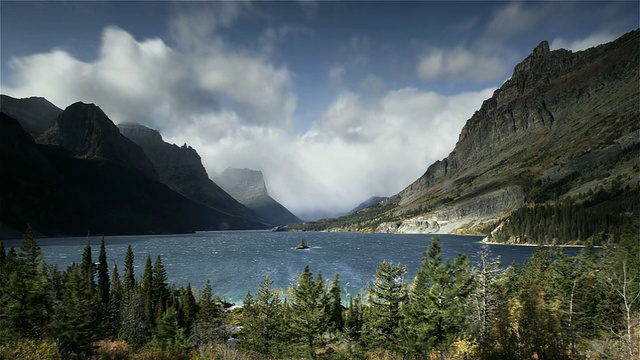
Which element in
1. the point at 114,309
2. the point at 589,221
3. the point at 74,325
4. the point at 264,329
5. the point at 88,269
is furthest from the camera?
the point at 589,221

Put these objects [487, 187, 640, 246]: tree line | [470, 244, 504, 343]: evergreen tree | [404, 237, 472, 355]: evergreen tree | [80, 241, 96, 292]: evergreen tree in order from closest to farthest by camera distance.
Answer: [470, 244, 504, 343]: evergreen tree, [404, 237, 472, 355]: evergreen tree, [80, 241, 96, 292]: evergreen tree, [487, 187, 640, 246]: tree line

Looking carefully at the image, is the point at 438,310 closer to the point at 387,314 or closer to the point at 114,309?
the point at 387,314

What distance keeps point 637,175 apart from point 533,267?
203736 millimetres

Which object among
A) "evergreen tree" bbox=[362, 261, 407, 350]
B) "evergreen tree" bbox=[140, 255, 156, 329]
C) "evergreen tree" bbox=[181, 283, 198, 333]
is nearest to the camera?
"evergreen tree" bbox=[362, 261, 407, 350]

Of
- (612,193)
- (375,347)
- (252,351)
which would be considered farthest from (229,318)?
(612,193)

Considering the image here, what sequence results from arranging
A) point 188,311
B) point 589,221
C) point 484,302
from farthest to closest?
1. point 589,221
2. point 188,311
3. point 484,302

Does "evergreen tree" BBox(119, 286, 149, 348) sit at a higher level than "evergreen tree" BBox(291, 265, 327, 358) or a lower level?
lower

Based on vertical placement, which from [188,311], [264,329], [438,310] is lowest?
[188,311]

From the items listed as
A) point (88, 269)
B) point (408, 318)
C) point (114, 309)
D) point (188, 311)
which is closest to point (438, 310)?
point (408, 318)

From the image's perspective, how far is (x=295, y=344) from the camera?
134ft

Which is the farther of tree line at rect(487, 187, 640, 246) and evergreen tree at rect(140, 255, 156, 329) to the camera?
tree line at rect(487, 187, 640, 246)

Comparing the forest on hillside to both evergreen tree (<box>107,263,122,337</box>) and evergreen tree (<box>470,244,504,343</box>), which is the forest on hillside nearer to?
evergreen tree (<box>470,244,504,343</box>)

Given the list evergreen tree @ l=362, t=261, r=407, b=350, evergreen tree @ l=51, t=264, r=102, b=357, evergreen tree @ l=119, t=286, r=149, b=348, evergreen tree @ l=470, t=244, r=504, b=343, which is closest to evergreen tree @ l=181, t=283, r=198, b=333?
evergreen tree @ l=119, t=286, r=149, b=348

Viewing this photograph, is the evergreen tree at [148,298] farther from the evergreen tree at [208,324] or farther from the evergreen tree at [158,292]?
the evergreen tree at [208,324]
